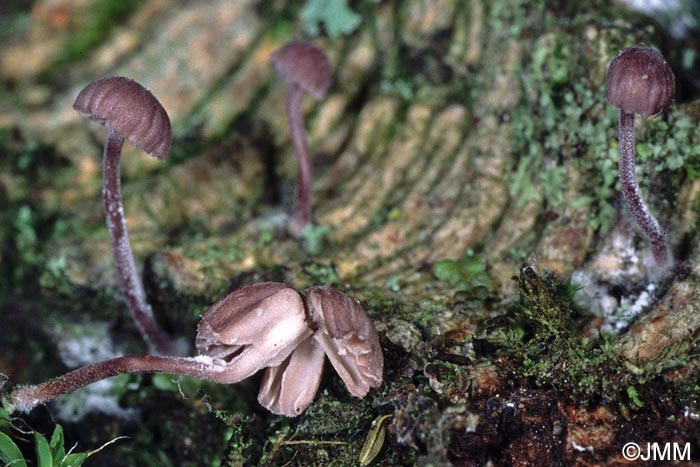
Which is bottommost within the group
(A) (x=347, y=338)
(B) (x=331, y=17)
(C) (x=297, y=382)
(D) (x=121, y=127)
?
(C) (x=297, y=382)

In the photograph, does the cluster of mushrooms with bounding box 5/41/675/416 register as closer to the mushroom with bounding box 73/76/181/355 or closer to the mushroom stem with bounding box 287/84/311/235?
the mushroom with bounding box 73/76/181/355

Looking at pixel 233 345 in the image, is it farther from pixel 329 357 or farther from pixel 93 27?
pixel 93 27

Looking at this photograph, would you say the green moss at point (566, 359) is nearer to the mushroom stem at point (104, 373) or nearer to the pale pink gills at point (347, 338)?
the pale pink gills at point (347, 338)

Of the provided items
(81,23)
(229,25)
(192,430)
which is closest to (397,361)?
(192,430)

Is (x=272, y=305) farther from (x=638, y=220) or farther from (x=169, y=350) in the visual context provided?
(x=638, y=220)

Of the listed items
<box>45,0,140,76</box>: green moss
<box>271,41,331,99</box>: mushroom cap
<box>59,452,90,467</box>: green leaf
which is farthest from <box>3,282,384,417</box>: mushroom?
<box>45,0,140,76</box>: green moss

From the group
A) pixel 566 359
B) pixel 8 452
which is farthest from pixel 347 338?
pixel 8 452
